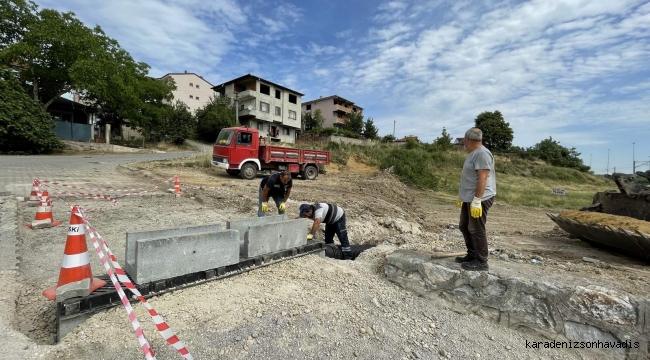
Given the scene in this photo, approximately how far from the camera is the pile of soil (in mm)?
4547

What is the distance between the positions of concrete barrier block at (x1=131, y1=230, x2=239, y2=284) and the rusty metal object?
5.43 m

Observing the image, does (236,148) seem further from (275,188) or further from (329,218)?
(329,218)

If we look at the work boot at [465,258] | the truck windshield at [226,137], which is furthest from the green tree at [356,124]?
the work boot at [465,258]

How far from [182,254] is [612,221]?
6.28 meters

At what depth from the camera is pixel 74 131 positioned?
2530 centimetres

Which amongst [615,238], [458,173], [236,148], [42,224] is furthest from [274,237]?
[458,173]

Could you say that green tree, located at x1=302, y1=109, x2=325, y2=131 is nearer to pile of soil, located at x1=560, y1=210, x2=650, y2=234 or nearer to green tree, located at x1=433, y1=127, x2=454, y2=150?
green tree, located at x1=433, y1=127, x2=454, y2=150

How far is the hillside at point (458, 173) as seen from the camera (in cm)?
1758

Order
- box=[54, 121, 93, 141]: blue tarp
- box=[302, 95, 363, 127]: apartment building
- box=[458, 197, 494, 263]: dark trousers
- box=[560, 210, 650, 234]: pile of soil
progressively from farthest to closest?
box=[302, 95, 363, 127]: apartment building, box=[54, 121, 93, 141]: blue tarp, box=[560, 210, 650, 234]: pile of soil, box=[458, 197, 494, 263]: dark trousers

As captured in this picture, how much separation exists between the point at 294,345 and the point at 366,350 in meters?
0.59

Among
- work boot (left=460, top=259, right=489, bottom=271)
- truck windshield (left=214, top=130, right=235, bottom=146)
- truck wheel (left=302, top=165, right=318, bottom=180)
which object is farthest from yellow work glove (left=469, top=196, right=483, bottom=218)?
truck wheel (left=302, top=165, right=318, bottom=180)

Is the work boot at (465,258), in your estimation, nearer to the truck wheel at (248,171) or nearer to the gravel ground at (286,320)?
the gravel ground at (286,320)

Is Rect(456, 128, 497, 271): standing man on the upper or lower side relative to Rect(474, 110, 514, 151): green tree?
lower

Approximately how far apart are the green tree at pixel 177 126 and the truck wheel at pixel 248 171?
20.9 metres
